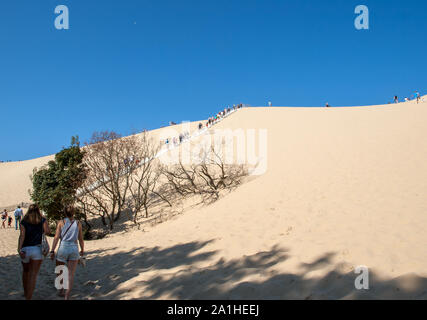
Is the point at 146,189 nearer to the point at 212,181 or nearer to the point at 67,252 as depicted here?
the point at 212,181

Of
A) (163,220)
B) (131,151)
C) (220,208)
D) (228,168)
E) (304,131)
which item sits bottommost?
(163,220)

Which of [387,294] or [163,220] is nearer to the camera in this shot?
[387,294]

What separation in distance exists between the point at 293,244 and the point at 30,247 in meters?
4.96

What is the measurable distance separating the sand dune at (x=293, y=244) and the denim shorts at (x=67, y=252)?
1014mm

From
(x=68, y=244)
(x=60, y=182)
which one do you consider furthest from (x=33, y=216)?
(x=60, y=182)

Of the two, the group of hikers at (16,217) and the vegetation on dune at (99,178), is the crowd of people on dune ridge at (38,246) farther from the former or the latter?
the group of hikers at (16,217)

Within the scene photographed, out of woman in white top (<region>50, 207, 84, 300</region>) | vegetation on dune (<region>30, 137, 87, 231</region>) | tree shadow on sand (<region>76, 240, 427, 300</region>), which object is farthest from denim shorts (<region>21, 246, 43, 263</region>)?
vegetation on dune (<region>30, 137, 87, 231</region>)

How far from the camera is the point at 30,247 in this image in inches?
162

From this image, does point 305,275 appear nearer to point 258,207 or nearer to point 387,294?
point 387,294

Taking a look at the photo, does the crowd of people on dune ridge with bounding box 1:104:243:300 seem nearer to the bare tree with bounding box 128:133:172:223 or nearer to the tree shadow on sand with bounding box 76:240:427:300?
the tree shadow on sand with bounding box 76:240:427:300

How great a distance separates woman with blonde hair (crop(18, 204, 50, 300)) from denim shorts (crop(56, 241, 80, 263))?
0.38 meters

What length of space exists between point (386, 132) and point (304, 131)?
6396mm

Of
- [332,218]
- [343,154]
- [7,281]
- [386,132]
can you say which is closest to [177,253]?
[7,281]
